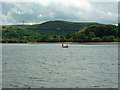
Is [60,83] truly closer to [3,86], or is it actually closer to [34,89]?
[34,89]

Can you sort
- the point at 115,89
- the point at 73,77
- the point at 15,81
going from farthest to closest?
the point at 73,77 < the point at 15,81 < the point at 115,89

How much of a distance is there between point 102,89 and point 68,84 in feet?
17.7

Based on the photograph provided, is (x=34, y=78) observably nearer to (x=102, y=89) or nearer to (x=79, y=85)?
(x=79, y=85)

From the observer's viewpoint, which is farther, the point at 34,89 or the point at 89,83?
the point at 89,83

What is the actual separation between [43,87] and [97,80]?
30.5ft

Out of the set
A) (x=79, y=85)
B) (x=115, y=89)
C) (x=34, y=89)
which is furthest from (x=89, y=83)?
(x=34, y=89)

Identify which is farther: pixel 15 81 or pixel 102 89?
pixel 15 81

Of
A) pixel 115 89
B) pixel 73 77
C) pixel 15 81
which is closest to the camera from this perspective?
pixel 115 89

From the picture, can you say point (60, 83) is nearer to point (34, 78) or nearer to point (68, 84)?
point (68, 84)

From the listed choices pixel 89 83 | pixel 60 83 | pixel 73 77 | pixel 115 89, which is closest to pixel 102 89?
pixel 115 89

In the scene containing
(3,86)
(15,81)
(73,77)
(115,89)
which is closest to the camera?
(115,89)

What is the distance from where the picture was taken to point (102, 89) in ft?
113

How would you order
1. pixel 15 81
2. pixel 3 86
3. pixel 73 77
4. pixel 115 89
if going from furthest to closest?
pixel 73 77 < pixel 15 81 < pixel 3 86 < pixel 115 89

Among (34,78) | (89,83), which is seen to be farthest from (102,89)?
(34,78)
